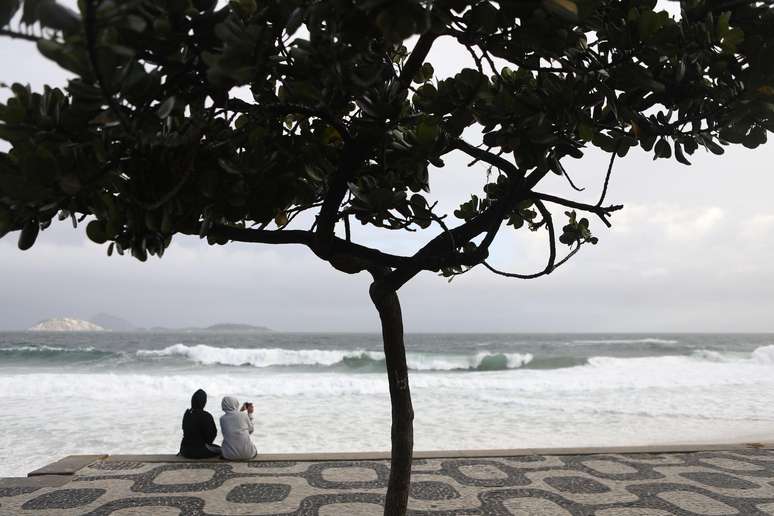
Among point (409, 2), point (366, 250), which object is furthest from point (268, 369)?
point (409, 2)

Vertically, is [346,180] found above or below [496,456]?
above

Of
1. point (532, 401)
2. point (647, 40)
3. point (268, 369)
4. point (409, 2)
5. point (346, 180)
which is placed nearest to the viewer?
point (409, 2)

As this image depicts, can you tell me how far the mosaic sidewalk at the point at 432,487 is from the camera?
14.9 feet

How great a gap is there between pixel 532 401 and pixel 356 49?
41.5 feet

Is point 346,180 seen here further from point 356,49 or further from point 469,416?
point 469,416

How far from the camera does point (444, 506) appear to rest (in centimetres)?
461

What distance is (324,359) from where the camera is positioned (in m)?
27.4

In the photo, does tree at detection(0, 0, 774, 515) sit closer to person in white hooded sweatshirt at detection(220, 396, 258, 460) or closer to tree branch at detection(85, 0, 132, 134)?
tree branch at detection(85, 0, 132, 134)

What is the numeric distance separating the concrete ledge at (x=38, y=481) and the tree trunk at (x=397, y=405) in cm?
342

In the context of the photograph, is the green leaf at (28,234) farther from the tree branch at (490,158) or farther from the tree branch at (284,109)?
the tree branch at (490,158)

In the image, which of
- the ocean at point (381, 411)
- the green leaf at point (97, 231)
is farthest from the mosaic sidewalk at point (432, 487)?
the green leaf at point (97, 231)

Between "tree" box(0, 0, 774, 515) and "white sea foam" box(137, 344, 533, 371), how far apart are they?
77.0 ft

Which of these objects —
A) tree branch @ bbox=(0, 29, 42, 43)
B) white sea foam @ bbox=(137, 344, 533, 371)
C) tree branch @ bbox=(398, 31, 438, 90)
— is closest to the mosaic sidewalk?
tree branch @ bbox=(398, 31, 438, 90)

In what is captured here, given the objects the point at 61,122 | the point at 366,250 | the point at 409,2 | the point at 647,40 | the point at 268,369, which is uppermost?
the point at 647,40
